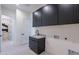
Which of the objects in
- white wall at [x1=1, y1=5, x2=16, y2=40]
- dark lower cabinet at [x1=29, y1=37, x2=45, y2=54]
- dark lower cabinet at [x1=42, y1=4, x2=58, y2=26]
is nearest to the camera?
white wall at [x1=1, y1=5, x2=16, y2=40]

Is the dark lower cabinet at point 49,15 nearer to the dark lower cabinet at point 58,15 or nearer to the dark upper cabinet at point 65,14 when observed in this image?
the dark lower cabinet at point 58,15

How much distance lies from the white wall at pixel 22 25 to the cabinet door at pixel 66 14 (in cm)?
66

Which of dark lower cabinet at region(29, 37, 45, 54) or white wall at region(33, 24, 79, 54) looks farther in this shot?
dark lower cabinet at region(29, 37, 45, 54)

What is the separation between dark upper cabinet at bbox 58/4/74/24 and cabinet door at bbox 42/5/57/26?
15 centimetres

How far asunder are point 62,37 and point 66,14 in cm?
45

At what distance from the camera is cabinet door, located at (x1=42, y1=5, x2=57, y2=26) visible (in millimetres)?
1722

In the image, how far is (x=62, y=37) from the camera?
1.62 m

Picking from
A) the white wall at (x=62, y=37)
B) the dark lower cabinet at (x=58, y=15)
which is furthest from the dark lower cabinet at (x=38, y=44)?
the dark lower cabinet at (x=58, y=15)

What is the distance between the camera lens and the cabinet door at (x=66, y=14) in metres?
1.35

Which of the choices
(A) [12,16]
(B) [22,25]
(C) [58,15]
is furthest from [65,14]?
(A) [12,16]

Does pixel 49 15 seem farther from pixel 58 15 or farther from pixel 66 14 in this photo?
pixel 66 14

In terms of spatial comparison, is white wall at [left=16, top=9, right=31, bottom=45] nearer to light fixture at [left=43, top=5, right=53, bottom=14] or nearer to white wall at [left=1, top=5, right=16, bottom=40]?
white wall at [left=1, top=5, right=16, bottom=40]

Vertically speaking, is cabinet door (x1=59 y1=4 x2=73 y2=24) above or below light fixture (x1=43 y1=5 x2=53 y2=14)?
below

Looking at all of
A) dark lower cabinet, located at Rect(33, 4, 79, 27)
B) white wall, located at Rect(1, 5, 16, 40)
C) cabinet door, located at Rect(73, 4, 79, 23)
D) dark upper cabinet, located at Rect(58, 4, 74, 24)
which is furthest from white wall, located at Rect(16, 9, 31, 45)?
cabinet door, located at Rect(73, 4, 79, 23)
